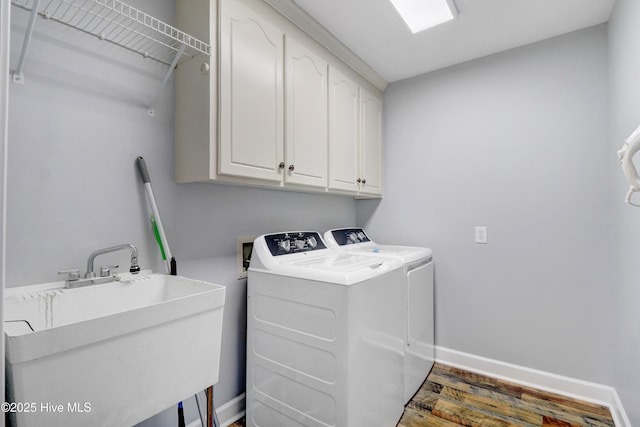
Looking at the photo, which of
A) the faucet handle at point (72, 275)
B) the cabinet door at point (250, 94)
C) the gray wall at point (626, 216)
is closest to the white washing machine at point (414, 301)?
the cabinet door at point (250, 94)

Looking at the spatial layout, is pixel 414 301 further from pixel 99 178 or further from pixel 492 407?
pixel 99 178

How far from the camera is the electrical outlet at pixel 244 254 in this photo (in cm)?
174

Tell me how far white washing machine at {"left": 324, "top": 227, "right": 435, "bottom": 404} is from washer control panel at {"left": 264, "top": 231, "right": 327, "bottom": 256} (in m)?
0.20

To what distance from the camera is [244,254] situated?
1.77 meters

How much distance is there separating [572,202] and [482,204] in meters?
0.51

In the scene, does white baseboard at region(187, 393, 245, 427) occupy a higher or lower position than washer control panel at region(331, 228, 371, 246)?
lower

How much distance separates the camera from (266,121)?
152cm

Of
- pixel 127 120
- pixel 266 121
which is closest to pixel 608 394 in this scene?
pixel 266 121

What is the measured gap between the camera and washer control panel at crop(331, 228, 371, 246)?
2262 millimetres

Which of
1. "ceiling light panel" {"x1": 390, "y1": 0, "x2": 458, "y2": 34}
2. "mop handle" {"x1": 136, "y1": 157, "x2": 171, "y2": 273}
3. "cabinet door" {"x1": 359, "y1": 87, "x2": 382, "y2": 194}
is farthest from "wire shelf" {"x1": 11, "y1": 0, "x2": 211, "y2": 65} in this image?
"cabinet door" {"x1": 359, "y1": 87, "x2": 382, "y2": 194}

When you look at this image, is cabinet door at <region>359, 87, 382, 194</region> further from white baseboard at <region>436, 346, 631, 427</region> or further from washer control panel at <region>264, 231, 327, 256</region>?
white baseboard at <region>436, 346, 631, 427</region>

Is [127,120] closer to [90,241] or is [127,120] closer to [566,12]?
[90,241]

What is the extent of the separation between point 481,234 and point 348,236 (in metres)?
0.99

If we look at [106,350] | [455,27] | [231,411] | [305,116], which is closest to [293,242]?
[305,116]
